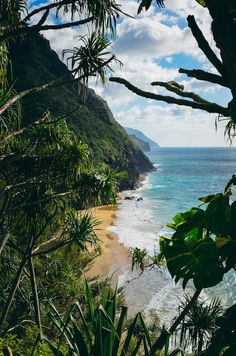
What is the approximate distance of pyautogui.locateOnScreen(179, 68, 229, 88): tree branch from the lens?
1096 mm

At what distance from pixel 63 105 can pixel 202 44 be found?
195 feet

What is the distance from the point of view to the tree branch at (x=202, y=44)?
1108mm

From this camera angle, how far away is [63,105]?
58750mm

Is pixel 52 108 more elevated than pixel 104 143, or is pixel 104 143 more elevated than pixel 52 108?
pixel 52 108

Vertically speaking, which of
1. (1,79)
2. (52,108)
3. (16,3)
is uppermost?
(52,108)

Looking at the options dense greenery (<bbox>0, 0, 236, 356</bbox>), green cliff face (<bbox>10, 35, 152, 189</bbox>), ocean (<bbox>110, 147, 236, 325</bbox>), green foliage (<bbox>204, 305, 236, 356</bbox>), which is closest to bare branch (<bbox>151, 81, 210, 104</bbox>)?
dense greenery (<bbox>0, 0, 236, 356</bbox>)

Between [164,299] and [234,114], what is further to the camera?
[164,299]

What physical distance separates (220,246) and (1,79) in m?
5.59

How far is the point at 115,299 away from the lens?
2584mm

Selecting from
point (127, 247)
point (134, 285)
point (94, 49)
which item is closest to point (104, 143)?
point (127, 247)

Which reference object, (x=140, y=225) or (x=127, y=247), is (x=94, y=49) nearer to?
(x=127, y=247)

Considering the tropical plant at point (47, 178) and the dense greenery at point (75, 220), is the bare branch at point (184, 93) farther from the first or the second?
the tropical plant at point (47, 178)

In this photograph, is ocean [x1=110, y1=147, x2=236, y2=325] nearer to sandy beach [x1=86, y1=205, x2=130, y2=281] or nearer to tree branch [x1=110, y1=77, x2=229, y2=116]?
sandy beach [x1=86, y1=205, x2=130, y2=281]

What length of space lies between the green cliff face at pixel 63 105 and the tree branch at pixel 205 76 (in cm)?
4794
